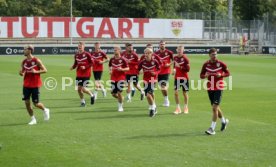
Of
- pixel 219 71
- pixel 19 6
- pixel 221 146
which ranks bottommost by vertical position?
pixel 221 146

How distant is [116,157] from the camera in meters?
10.9

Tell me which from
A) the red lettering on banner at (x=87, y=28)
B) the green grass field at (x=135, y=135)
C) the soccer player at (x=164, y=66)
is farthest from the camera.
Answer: the red lettering on banner at (x=87, y=28)

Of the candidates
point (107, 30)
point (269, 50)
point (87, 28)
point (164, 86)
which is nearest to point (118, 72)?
point (164, 86)

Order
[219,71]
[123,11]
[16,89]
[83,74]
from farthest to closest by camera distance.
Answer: [123,11]
[16,89]
[83,74]
[219,71]

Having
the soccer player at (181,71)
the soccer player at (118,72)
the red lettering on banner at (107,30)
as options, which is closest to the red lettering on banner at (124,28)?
the red lettering on banner at (107,30)

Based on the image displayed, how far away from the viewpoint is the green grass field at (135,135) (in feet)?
35.2

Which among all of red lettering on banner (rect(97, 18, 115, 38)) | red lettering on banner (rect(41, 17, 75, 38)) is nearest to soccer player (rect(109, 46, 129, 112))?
red lettering on banner (rect(41, 17, 75, 38))

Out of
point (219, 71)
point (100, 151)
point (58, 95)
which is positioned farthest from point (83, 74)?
point (100, 151)

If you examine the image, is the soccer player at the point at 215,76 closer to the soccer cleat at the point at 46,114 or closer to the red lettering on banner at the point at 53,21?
the soccer cleat at the point at 46,114

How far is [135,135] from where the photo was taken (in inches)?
523

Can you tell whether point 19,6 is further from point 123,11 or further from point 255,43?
point 255,43

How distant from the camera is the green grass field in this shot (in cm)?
1073

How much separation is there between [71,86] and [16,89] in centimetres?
275

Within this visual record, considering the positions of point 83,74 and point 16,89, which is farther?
point 16,89
